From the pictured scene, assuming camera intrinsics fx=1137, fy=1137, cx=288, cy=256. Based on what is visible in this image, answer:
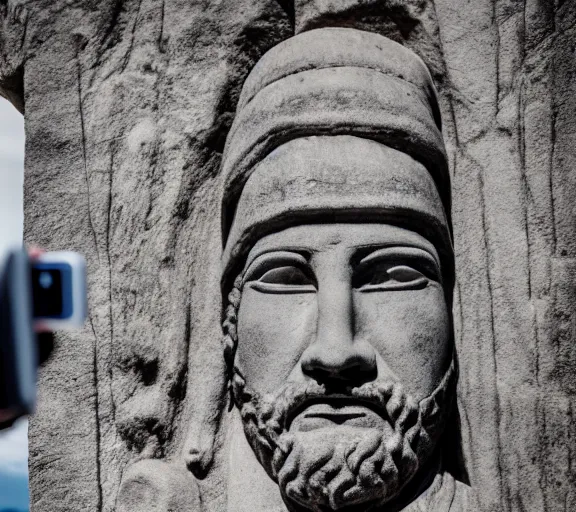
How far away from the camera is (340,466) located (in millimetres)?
2984

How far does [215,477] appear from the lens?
3289 mm

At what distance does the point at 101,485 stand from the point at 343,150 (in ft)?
3.89

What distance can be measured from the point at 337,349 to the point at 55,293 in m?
1.36

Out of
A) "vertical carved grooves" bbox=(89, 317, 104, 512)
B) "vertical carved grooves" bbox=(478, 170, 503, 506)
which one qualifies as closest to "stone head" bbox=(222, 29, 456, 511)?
"vertical carved grooves" bbox=(478, 170, 503, 506)

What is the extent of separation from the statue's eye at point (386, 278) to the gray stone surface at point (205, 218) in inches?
8.5

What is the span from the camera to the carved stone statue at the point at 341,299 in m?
3.03

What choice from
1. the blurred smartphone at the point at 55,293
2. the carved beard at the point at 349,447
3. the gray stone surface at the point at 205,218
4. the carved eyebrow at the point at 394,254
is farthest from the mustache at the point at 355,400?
the blurred smartphone at the point at 55,293

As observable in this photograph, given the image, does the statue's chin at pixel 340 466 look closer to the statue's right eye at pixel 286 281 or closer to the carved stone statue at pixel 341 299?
the carved stone statue at pixel 341 299

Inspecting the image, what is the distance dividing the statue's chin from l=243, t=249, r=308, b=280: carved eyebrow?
0.47 m

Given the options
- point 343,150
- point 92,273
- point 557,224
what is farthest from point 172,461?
point 557,224

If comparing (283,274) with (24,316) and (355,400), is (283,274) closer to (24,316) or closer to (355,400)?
(355,400)

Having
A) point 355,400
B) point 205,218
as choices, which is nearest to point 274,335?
point 355,400

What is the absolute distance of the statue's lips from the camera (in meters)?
3.04

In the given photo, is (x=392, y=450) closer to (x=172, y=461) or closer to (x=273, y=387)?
(x=273, y=387)
